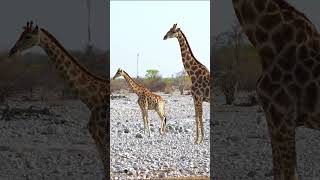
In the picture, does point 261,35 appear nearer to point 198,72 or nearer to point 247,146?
point 247,146

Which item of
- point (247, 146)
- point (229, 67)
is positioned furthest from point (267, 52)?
point (229, 67)

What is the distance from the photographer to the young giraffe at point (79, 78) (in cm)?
283

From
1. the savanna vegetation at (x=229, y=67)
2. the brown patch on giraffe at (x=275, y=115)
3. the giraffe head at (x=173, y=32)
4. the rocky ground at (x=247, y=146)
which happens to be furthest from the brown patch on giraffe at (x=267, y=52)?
the giraffe head at (x=173, y=32)

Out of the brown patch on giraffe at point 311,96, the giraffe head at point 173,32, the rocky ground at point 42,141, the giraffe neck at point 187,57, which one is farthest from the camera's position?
the giraffe head at point 173,32

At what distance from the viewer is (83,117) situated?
316 centimetres

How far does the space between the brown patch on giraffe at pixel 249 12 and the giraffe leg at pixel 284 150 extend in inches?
18.3

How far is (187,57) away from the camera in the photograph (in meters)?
5.37

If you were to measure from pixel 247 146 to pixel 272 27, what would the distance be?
2180mm

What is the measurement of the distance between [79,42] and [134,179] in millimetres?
1535

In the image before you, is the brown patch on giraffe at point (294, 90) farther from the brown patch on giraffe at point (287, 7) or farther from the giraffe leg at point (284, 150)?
the brown patch on giraffe at point (287, 7)

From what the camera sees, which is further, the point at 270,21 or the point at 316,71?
the point at 270,21

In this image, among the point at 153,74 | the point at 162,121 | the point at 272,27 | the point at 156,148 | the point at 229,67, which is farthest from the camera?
the point at 153,74

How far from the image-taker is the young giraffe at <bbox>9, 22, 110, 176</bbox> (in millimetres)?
2832

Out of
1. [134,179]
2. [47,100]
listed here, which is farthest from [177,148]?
[47,100]
